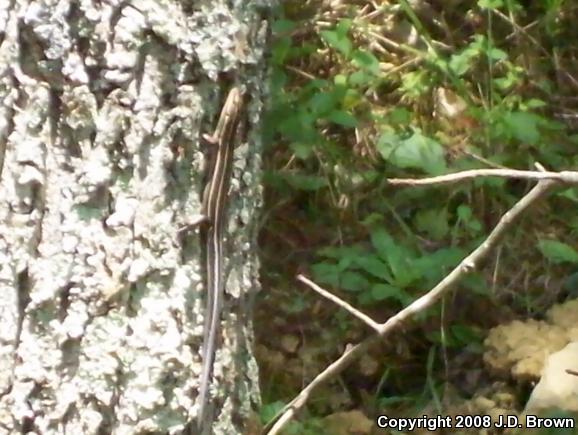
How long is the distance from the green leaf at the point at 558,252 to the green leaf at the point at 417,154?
299 mm

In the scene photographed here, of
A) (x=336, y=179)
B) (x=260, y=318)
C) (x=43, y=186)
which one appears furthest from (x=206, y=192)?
(x=336, y=179)

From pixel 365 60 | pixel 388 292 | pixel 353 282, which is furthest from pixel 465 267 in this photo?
pixel 365 60

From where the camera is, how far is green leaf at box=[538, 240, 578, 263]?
221 cm

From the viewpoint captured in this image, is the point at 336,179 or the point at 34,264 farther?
the point at 336,179

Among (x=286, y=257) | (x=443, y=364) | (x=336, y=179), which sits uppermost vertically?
(x=336, y=179)

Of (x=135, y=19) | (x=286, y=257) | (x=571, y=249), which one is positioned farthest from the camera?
(x=286, y=257)

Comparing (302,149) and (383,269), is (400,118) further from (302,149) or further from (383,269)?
(383,269)

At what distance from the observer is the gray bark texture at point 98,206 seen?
1227 mm

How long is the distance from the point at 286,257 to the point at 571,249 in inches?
27.3

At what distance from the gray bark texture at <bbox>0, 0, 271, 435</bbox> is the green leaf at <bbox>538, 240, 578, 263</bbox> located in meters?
1.20

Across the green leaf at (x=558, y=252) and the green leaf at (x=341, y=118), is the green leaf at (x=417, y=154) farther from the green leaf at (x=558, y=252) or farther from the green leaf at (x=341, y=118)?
the green leaf at (x=558, y=252)

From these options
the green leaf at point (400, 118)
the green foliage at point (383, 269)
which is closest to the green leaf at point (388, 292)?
the green foliage at point (383, 269)

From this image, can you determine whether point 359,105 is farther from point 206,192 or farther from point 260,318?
point 206,192

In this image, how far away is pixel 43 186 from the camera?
1.25m
